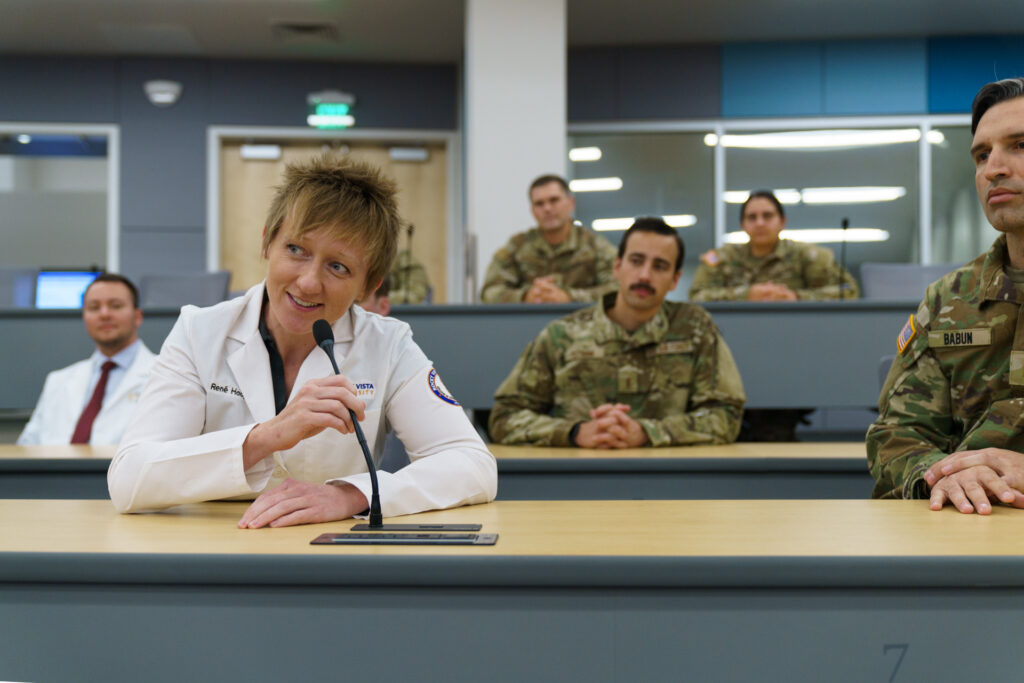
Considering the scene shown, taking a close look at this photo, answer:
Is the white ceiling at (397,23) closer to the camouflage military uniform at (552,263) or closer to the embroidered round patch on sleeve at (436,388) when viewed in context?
the camouflage military uniform at (552,263)

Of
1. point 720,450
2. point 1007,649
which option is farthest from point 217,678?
point 720,450

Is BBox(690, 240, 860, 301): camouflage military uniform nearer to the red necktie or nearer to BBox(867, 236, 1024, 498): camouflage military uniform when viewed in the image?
the red necktie

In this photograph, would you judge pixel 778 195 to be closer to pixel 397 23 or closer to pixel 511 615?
pixel 397 23

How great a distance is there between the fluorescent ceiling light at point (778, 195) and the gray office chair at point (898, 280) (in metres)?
2.36

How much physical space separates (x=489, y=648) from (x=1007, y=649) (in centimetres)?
51

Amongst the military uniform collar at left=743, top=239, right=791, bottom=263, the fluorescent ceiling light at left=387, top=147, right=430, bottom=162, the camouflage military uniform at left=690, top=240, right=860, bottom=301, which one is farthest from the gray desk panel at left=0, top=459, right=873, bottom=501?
the fluorescent ceiling light at left=387, top=147, right=430, bottom=162

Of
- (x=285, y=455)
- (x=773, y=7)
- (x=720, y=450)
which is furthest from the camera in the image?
(x=773, y=7)

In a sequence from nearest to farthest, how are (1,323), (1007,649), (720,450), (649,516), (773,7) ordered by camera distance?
(1007,649) < (649,516) < (720,450) < (1,323) < (773,7)

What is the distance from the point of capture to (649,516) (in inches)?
47.1

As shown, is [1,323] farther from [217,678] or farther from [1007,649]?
[1007,649]

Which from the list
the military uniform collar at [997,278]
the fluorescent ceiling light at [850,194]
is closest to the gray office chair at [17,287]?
the military uniform collar at [997,278]

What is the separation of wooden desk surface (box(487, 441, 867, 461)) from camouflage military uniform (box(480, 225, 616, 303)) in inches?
84.7

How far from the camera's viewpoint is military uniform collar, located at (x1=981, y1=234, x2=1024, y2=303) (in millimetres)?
1566

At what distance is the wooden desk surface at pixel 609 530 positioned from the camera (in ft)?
3.08
